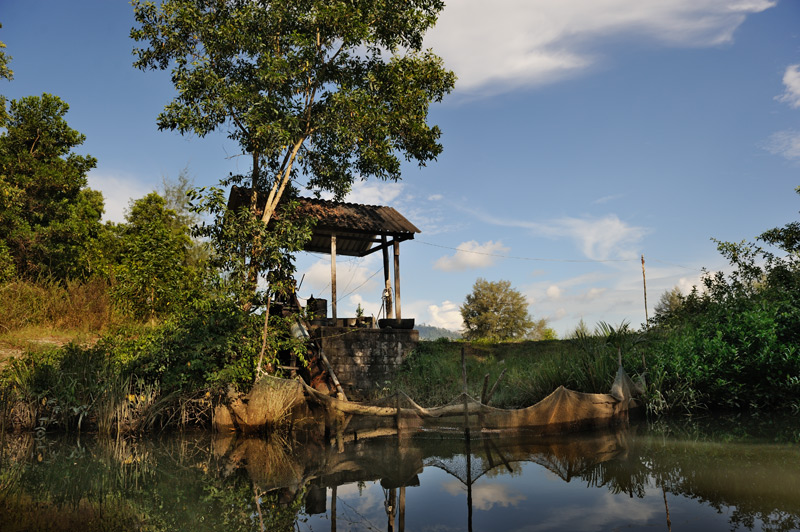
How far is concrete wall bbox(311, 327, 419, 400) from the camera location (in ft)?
48.8

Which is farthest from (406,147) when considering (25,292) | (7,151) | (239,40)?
(7,151)

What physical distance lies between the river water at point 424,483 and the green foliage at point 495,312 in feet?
120

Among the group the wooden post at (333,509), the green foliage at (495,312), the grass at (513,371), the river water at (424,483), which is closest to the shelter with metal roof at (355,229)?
the grass at (513,371)

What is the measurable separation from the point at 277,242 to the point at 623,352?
8206mm

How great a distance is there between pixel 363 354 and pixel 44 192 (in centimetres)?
1700

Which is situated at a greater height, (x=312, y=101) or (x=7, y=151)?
(x=7, y=151)

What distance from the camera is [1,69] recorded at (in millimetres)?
17266

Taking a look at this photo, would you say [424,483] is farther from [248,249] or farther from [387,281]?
[387,281]

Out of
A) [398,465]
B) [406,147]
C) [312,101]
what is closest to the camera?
[398,465]

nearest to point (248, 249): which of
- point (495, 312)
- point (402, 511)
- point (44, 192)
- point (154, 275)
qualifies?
point (154, 275)

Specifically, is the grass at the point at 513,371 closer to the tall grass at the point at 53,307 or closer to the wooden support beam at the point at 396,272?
the wooden support beam at the point at 396,272

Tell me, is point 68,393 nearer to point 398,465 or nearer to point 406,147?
point 398,465

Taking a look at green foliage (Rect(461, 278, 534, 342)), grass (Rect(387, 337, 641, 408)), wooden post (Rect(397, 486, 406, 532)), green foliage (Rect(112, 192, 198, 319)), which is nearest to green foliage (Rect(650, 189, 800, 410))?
grass (Rect(387, 337, 641, 408))

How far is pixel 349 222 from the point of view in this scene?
16.4m
